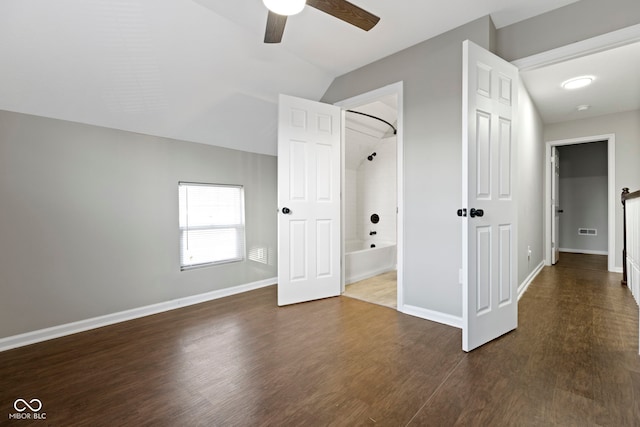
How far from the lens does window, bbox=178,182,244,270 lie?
10.5 ft

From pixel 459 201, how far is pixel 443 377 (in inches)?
55.1

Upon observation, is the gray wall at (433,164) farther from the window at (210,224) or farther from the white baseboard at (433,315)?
the window at (210,224)

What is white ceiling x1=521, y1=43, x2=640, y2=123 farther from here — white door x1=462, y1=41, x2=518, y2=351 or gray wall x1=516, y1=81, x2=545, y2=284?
white door x1=462, y1=41, x2=518, y2=351

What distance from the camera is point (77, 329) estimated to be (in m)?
2.46

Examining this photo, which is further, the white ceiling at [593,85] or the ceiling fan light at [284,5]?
the white ceiling at [593,85]

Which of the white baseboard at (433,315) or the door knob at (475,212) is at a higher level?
the door knob at (475,212)

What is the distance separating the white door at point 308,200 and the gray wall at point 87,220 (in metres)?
0.92

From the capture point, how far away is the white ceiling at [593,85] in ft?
9.74

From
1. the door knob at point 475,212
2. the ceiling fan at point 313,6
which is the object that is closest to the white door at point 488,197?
the door knob at point 475,212

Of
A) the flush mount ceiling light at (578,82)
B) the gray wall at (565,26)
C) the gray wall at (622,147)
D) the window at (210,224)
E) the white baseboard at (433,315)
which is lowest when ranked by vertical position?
the white baseboard at (433,315)

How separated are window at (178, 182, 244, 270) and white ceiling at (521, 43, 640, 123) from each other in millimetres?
3702

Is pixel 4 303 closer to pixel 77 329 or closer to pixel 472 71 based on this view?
pixel 77 329

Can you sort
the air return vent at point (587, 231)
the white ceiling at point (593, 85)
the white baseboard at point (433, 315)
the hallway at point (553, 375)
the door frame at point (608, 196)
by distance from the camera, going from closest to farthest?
the hallway at point (553, 375), the white baseboard at point (433, 315), the white ceiling at point (593, 85), the door frame at point (608, 196), the air return vent at point (587, 231)

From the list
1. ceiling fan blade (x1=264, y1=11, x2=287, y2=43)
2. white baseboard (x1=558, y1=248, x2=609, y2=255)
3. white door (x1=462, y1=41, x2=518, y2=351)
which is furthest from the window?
white baseboard (x1=558, y1=248, x2=609, y2=255)
